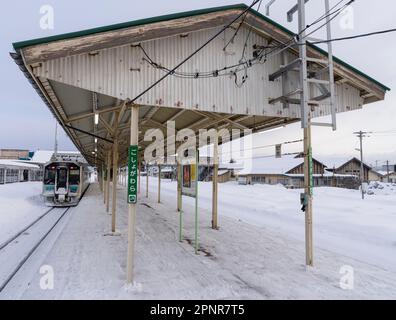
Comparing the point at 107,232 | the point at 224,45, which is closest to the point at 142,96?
the point at 224,45

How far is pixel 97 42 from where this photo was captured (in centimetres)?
579

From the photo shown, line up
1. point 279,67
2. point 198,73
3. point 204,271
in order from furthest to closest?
point 279,67 < point 198,73 < point 204,271

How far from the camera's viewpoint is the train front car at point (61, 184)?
19.7m

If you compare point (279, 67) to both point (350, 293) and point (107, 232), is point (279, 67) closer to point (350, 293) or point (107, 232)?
point (350, 293)

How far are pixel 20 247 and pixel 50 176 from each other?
40.1 ft

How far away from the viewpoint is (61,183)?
19.9 metres

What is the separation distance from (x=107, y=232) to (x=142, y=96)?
18.9 feet

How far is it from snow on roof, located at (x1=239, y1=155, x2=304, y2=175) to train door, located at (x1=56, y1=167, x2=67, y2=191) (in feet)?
126

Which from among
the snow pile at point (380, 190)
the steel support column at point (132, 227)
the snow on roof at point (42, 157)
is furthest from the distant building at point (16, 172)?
the snow pile at point (380, 190)

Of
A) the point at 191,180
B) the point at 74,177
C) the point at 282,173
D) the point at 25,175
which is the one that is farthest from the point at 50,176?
the point at 282,173

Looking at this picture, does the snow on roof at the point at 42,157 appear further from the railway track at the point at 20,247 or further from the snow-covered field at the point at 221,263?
the snow-covered field at the point at 221,263

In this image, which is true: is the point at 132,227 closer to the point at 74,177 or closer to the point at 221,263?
the point at 221,263

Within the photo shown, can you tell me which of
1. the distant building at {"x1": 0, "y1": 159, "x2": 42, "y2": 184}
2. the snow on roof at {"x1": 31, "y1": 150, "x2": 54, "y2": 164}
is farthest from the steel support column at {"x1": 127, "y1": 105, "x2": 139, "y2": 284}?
the snow on roof at {"x1": 31, "y1": 150, "x2": 54, "y2": 164}
